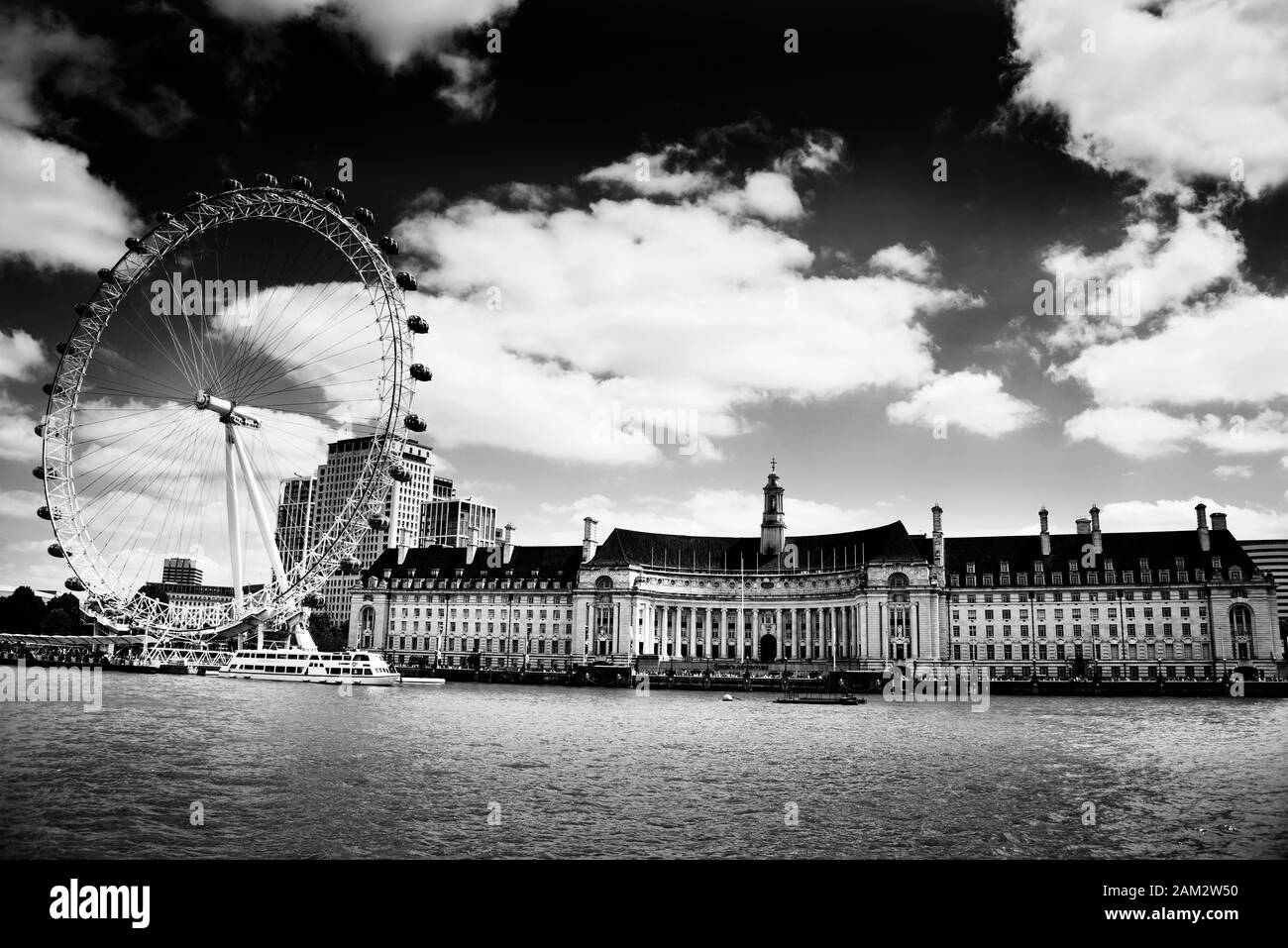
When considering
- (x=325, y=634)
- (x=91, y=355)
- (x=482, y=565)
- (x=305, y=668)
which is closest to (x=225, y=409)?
(x=91, y=355)

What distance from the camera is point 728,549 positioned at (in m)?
160

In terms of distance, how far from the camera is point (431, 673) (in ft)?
416

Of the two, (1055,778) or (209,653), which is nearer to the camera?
(1055,778)

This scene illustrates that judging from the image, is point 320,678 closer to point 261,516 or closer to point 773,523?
point 261,516

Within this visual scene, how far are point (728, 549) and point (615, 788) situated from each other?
430 feet

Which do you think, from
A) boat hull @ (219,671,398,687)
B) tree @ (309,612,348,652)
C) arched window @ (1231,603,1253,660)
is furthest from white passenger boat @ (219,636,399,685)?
arched window @ (1231,603,1253,660)

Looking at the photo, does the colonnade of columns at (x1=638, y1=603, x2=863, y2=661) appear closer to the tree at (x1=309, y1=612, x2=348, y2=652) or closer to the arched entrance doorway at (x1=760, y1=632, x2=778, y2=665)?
the arched entrance doorway at (x1=760, y1=632, x2=778, y2=665)

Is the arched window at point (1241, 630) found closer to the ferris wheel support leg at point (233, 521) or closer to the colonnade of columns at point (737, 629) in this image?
the colonnade of columns at point (737, 629)

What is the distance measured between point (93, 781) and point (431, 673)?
101120 mm

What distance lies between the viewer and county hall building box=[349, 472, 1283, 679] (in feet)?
393

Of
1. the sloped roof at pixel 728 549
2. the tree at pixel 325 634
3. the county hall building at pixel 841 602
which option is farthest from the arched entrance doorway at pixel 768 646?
the tree at pixel 325 634

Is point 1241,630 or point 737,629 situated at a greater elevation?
point 1241,630
